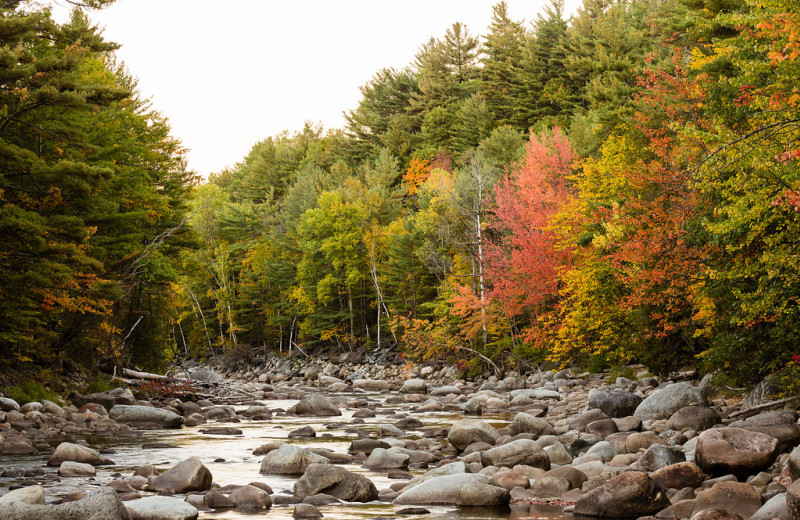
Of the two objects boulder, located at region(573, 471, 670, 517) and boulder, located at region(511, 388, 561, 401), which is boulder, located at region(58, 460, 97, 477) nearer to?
boulder, located at region(573, 471, 670, 517)

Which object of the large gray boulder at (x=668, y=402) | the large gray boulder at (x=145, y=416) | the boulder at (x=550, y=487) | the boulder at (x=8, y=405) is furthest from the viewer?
the large gray boulder at (x=145, y=416)

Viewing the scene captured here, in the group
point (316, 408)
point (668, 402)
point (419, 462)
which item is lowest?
point (316, 408)

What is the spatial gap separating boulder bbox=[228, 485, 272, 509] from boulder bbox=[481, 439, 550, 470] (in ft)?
12.2

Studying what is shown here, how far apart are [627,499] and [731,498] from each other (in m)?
1.08

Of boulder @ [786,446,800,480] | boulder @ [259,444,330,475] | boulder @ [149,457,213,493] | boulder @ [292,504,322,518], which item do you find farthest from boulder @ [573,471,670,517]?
Result: boulder @ [149,457,213,493]

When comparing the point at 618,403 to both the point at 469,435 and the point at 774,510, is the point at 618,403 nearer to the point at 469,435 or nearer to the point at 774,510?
the point at 469,435

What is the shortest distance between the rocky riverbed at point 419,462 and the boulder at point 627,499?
15mm

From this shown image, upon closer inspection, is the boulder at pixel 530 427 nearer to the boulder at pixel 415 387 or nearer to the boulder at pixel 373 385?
the boulder at pixel 415 387

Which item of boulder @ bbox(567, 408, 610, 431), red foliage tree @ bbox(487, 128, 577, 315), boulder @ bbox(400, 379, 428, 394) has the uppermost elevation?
red foliage tree @ bbox(487, 128, 577, 315)

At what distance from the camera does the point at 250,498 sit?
8938 mm

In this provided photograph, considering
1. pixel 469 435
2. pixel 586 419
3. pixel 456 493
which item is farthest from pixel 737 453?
pixel 586 419

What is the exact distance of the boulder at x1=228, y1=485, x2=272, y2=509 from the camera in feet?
29.1

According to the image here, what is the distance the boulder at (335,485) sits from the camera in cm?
938

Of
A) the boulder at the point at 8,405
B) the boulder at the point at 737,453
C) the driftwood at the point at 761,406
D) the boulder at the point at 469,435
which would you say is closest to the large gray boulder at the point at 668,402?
the driftwood at the point at 761,406
